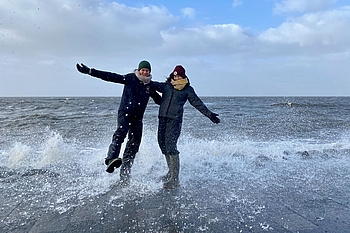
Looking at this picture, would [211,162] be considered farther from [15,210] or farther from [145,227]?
[15,210]

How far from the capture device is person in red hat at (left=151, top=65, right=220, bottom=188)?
15.0 ft

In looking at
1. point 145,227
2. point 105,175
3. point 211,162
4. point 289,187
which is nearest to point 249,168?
point 211,162

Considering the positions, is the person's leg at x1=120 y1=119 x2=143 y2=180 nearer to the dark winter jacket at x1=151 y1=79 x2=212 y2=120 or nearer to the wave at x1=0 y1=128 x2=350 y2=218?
the wave at x1=0 y1=128 x2=350 y2=218

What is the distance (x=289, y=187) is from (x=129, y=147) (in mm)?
2611

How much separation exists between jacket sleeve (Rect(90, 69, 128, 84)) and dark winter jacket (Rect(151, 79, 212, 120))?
515mm

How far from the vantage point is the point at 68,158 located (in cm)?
653

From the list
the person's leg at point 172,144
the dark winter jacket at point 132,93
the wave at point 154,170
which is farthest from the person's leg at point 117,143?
the person's leg at point 172,144

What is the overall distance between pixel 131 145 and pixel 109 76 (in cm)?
121

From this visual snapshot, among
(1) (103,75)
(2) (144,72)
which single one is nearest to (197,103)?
(2) (144,72)

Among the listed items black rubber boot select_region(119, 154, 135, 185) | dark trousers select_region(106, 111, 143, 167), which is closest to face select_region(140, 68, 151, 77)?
dark trousers select_region(106, 111, 143, 167)

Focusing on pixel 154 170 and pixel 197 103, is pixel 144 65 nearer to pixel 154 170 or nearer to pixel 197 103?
pixel 197 103

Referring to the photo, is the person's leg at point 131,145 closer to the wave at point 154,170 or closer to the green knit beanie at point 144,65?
the wave at point 154,170

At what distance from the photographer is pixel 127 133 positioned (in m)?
A: 4.73

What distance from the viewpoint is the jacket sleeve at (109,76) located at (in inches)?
169
